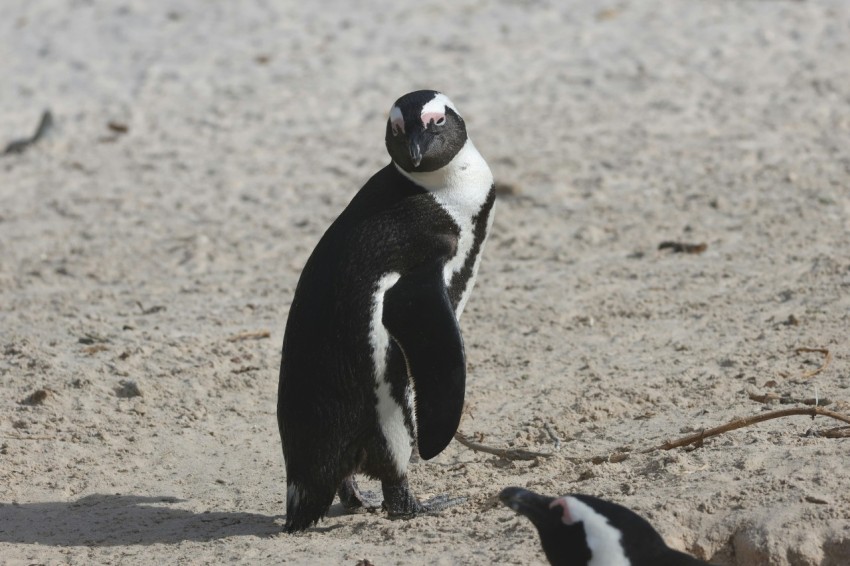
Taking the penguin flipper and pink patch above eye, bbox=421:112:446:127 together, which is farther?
pink patch above eye, bbox=421:112:446:127

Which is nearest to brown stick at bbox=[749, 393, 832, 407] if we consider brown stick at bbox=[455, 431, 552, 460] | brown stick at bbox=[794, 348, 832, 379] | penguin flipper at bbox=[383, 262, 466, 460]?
brown stick at bbox=[794, 348, 832, 379]

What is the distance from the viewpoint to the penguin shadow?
3.79 m

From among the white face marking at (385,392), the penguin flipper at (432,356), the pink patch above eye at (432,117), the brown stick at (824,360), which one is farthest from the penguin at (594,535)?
the brown stick at (824,360)

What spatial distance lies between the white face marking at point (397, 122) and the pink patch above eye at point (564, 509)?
1.39 metres

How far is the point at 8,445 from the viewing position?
4.42 meters

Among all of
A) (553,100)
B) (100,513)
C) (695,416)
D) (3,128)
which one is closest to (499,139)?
(553,100)

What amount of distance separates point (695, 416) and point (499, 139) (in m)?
3.99

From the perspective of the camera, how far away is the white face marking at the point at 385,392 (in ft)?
11.9

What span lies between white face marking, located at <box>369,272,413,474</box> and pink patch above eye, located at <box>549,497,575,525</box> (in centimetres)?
97

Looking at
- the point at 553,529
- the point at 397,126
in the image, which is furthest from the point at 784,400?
the point at 553,529

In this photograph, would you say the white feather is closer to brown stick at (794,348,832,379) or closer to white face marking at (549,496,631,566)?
white face marking at (549,496,631,566)

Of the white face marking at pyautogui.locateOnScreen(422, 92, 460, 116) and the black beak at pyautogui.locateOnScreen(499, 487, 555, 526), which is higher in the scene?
the white face marking at pyautogui.locateOnScreen(422, 92, 460, 116)

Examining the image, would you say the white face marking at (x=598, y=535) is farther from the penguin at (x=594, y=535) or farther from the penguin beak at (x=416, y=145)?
A: the penguin beak at (x=416, y=145)

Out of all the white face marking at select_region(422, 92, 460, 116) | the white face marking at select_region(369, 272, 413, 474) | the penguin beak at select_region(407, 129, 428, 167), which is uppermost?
the white face marking at select_region(422, 92, 460, 116)
